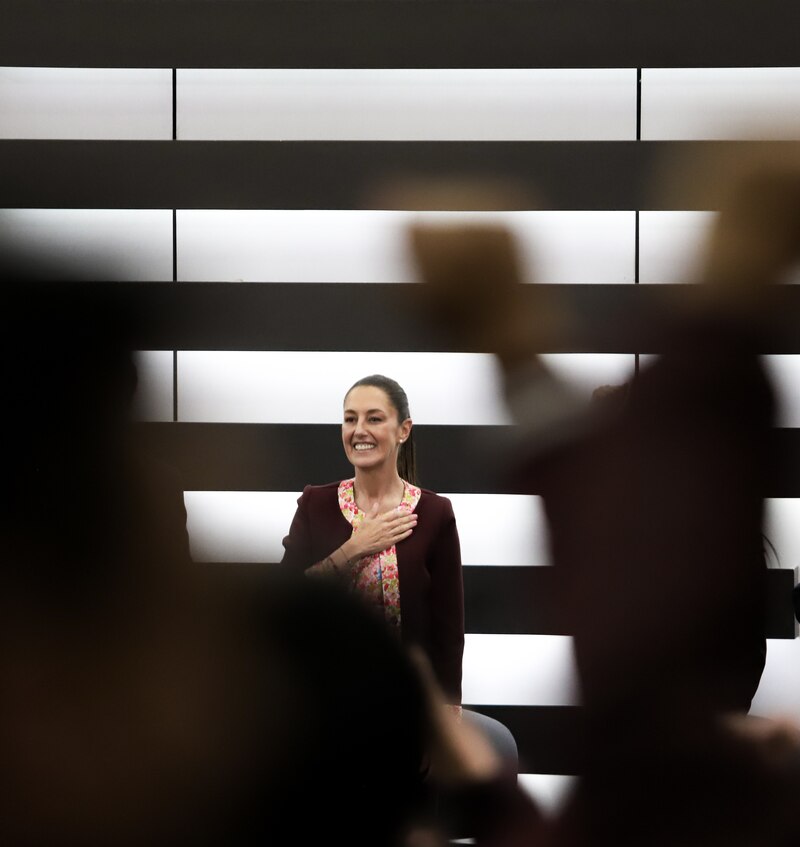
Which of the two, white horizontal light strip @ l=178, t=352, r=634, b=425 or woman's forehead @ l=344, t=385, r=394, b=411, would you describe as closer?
woman's forehead @ l=344, t=385, r=394, b=411

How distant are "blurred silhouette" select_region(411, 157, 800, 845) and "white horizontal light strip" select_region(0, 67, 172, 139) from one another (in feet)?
9.13

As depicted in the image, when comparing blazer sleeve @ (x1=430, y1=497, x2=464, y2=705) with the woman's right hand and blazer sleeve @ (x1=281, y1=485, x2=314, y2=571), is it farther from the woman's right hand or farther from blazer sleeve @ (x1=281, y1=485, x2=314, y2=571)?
blazer sleeve @ (x1=281, y1=485, x2=314, y2=571)

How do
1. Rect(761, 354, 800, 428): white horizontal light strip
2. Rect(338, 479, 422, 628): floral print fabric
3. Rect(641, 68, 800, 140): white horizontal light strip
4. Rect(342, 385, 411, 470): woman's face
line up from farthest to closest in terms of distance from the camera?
Rect(641, 68, 800, 140): white horizontal light strip → Rect(342, 385, 411, 470): woman's face → Rect(338, 479, 422, 628): floral print fabric → Rect(761, 354, 800, 428): white horizontal light strip

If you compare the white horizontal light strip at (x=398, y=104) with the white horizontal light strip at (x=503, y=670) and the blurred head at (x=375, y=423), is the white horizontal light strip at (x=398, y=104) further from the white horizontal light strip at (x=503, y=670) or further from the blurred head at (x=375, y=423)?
the white horizontal light strip at (x=503, y=670)

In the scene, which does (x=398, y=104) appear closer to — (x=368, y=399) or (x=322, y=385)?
(x=322, y=385)

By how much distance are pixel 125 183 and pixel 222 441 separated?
8.83ft

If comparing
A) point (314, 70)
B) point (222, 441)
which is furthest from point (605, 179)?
point (222, 441)

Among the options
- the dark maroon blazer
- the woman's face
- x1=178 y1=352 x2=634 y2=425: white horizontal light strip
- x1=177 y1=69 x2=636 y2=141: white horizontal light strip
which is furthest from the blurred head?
x1=177 y1=69 x2=636 y2=141: white horizontal light strip

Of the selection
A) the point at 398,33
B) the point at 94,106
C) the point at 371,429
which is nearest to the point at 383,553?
the point at 371,429

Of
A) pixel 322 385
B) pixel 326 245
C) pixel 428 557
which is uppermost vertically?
pixel 326 245

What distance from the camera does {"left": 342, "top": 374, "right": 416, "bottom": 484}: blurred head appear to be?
214 centimetres

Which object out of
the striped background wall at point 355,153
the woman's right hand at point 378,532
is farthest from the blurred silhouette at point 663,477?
the striped background wall at point 355,153

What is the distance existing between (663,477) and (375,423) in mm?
1750

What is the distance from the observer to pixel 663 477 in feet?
1.37
